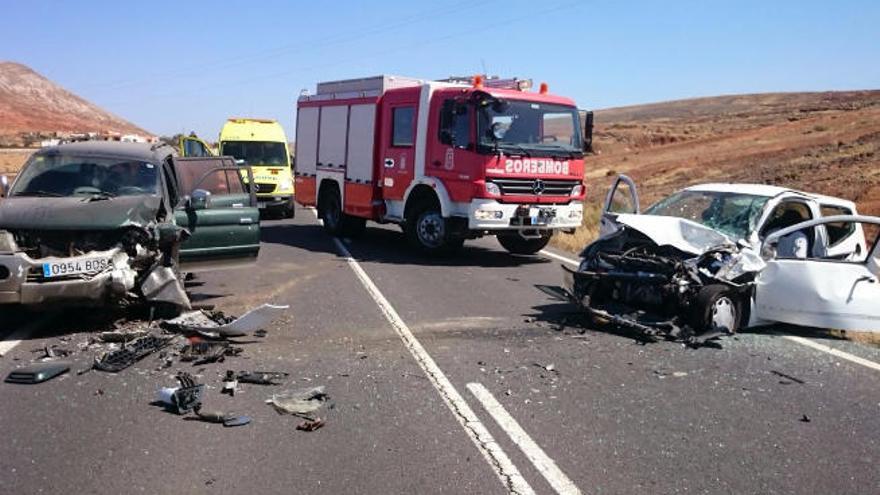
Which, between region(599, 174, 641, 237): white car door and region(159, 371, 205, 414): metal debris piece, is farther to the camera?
region(599, 174, 641, 237): white car door

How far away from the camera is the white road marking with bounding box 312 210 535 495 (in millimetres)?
4203

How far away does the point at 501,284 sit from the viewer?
1076cm

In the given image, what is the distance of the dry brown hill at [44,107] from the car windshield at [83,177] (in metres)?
85.0

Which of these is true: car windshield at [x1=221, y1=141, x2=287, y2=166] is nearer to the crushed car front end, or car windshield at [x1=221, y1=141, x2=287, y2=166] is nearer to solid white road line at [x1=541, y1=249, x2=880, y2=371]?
the crushed car front end

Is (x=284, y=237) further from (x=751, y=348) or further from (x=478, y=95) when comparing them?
(x=751, y=348)

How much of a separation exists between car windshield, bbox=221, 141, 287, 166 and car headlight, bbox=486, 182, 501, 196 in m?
9.88

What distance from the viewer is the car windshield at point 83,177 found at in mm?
8344

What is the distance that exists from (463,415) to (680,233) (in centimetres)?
381

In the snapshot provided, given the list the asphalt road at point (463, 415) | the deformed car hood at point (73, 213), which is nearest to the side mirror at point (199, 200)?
the deformed car hood at point (73, 213)

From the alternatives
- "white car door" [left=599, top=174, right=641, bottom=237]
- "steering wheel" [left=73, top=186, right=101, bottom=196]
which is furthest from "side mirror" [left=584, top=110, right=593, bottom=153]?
"steering wheel" [left=73, top=186, right=101, bottom=196]

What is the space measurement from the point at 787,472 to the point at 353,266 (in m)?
8.54

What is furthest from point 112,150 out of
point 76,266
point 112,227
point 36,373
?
point 36,373

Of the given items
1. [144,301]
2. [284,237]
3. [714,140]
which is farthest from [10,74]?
[144,301]

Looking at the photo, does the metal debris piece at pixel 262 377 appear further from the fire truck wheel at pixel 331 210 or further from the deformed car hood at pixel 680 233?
the fire truck wheel at pixel 331 210
